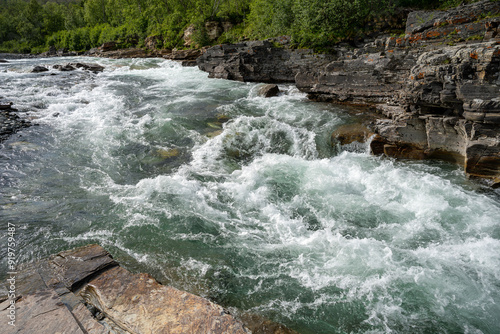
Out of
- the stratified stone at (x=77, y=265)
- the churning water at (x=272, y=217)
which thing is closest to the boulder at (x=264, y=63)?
the churning water at (x=272, y=217)

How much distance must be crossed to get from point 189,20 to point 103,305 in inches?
1763

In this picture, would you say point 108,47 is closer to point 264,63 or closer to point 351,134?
point 264,63

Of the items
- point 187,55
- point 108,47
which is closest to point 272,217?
point 187,55

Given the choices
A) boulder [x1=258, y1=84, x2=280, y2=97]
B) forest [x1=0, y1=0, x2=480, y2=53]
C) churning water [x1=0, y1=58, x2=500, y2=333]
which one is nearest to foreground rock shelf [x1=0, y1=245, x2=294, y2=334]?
churning water [x1=0, y1=58, x2=500, y2=333]

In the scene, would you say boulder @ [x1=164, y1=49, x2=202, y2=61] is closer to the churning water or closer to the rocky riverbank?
the rocky riverbank

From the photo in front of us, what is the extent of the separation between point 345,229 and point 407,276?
1.64 metres

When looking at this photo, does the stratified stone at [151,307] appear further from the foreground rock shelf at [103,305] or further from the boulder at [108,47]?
the boulder at [108,47]

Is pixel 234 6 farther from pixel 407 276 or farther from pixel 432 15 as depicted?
pixel 407 276

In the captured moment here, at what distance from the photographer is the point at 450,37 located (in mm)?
11875

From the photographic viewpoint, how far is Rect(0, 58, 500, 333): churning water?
15.0 ft

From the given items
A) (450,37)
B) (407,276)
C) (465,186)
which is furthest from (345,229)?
(450,37)

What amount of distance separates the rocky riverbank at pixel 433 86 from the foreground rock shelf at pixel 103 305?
7892 millimetres

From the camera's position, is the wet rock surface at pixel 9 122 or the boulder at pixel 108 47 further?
the boulder at pixel 108 47

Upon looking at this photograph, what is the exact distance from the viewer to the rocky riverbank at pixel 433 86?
287 inches
